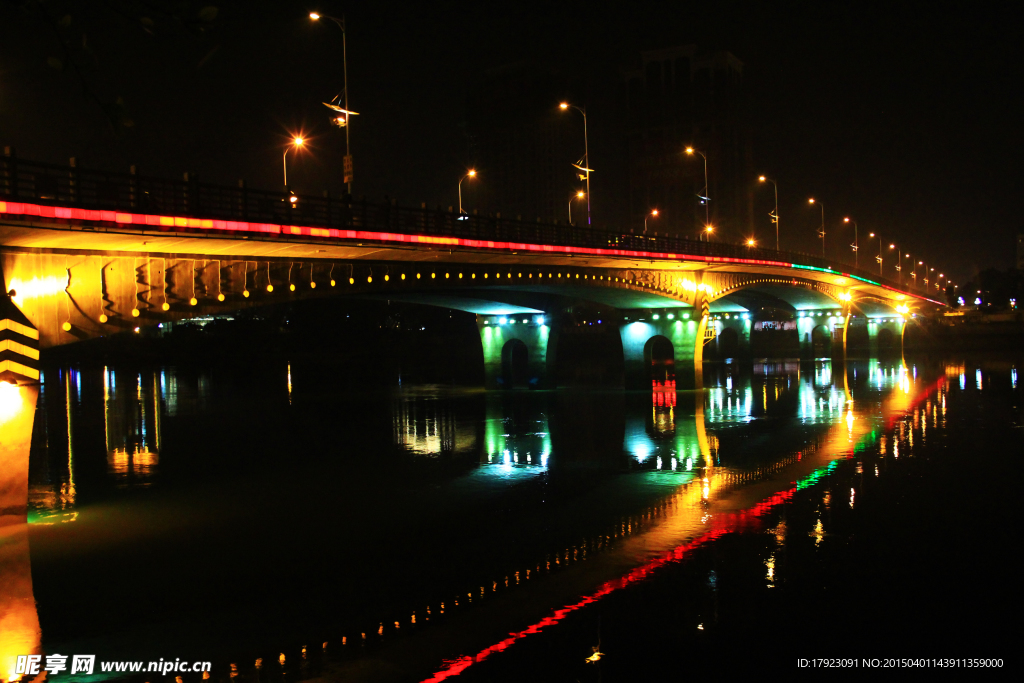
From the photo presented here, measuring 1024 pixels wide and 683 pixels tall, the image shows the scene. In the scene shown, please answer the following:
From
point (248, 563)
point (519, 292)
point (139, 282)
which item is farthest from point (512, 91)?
point (248, 563)

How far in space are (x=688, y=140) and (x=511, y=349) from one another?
379 feet

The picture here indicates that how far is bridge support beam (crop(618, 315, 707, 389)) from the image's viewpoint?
179 ft


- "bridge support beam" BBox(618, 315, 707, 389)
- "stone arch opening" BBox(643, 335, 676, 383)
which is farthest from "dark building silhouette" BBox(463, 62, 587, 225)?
"bridge support beam" BBox(618, 315, 707, 389)

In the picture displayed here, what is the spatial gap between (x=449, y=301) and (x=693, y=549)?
36345mm

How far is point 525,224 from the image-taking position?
37344 millimetres

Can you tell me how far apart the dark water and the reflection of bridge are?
→ 494 cm

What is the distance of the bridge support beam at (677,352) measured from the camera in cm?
5466

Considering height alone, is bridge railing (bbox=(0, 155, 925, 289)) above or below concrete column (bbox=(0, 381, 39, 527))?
above

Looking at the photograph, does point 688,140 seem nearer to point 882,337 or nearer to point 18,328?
point 882,337

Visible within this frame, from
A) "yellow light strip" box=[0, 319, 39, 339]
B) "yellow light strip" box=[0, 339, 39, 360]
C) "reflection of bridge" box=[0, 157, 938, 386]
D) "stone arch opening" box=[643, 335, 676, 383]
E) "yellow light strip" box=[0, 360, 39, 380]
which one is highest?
"reflection of bridge" box=[0, 157, 938, 386]

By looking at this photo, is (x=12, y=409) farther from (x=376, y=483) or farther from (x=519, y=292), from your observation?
(x=519, y=292)

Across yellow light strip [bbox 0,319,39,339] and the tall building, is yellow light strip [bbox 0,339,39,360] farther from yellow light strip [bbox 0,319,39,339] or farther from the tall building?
the tall building

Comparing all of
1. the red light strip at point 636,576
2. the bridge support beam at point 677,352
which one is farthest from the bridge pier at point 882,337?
the red light strip at point 636,576

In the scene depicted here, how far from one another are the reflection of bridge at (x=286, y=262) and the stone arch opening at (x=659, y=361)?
0.43m
